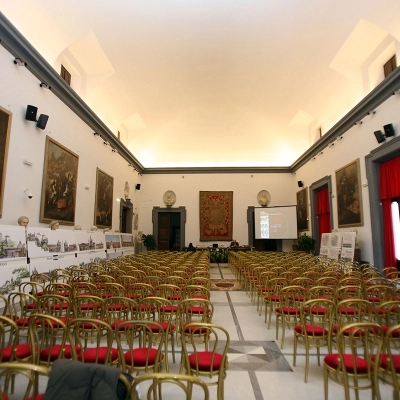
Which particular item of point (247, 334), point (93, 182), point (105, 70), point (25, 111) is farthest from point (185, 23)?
point (247, 334)

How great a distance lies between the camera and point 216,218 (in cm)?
1733

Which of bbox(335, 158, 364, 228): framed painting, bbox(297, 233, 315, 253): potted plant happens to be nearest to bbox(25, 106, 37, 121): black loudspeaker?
bbox(335, 158, 364, 228): framed painting

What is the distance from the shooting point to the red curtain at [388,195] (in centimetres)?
795

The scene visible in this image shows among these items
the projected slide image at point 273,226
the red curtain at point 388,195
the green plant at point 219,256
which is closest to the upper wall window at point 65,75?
the red curtain at point 388,195

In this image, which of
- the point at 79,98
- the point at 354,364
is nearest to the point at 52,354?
the point at 354,364

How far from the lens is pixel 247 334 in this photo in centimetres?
446

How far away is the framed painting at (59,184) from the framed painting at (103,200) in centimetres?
178

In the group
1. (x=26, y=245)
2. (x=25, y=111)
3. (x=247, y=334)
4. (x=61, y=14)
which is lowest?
(x=247, y=334)

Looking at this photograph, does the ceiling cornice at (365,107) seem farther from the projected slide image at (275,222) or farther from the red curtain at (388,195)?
the projected slide image at (275,222)

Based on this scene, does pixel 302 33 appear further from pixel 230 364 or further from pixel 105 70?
pixel 230 364

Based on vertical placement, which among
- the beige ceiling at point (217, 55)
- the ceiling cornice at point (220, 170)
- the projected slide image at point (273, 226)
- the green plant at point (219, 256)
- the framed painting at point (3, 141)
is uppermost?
the beige ceiling at point (217, 55)

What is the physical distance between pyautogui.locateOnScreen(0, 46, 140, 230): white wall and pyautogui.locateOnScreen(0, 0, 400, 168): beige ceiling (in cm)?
128

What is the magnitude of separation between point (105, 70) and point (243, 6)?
17.0 ft

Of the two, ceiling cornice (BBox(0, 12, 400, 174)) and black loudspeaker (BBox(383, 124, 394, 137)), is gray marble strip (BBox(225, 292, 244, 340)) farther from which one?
ceiling cornice (BBox(0, 12, 400, 174))
